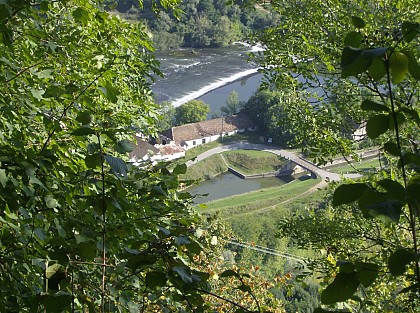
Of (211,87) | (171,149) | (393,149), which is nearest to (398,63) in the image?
(393,149)

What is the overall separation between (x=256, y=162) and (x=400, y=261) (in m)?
27.8

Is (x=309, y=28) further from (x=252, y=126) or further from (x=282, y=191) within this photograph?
(x=252, y=126)

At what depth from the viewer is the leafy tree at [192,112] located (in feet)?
97.6

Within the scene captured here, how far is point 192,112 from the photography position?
3019 cm

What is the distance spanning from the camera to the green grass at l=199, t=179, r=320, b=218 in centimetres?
2243

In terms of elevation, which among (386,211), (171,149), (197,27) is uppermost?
(386,211)

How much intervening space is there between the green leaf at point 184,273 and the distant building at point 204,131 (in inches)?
1053

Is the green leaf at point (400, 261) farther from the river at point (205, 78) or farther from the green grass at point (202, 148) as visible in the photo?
the river at point (205, 78)

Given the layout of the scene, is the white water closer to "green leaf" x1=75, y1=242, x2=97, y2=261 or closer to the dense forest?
the dense forest

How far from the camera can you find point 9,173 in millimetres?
1817

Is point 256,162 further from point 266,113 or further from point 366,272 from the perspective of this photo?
point 366,272

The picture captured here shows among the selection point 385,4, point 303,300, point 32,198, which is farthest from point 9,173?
point 303,300

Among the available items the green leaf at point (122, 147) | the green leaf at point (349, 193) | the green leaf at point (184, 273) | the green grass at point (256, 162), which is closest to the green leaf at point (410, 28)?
the green leaf at point (349, 193)

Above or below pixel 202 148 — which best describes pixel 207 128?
above
